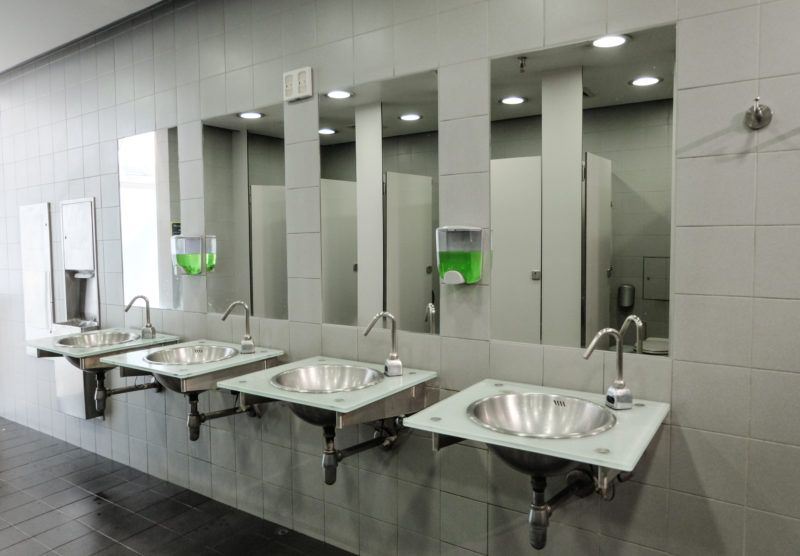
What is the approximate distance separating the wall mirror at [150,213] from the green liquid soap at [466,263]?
6.28 feet

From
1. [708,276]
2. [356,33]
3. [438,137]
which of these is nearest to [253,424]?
[438,137]

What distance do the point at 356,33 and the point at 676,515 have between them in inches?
88.8

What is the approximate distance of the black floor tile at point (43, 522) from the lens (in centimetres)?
288

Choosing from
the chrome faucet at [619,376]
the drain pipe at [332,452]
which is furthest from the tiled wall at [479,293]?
the drain pipe at [332,452]

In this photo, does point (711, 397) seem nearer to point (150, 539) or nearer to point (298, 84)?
point (298, 84)

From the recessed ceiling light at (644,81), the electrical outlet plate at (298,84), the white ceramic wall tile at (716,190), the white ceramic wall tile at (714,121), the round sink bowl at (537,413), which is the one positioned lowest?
the round sink bowl at (537,413)

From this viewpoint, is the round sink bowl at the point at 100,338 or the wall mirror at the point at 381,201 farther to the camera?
the round sink bowl at the point at 100,338

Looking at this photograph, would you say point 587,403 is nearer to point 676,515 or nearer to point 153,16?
point 676,515

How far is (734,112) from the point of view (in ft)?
5.42

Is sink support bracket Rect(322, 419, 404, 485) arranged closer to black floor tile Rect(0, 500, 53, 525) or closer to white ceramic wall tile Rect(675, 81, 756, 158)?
white ceramic wall tile Rect(675, 81, 756, 158)

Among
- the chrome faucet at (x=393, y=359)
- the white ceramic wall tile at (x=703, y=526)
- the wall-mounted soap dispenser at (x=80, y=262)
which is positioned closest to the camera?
the white ceramic wall tile at (x=703, y=526)

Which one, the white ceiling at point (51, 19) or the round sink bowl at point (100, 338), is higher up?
the white ceiling at point (51, 19)

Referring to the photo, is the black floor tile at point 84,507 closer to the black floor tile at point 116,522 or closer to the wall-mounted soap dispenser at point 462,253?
the black floor tile at point 116,522

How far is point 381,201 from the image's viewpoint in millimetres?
2477
